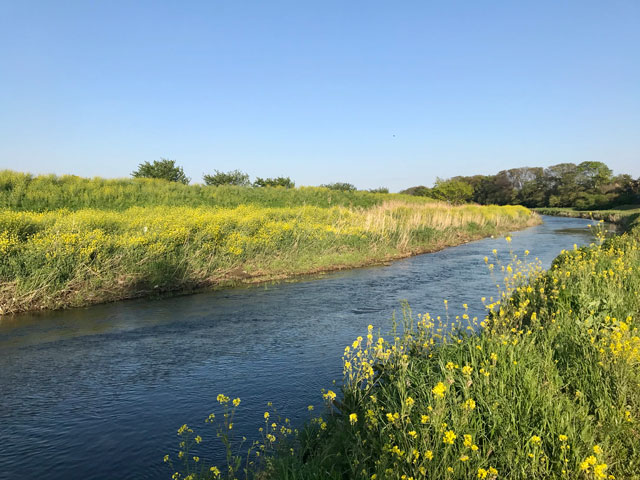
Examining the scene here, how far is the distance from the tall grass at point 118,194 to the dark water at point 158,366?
14.5m

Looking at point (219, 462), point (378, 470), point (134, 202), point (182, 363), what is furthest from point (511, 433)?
point (134, 202)

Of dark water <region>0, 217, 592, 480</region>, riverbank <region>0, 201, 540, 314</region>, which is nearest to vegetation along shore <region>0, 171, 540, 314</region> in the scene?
riverbank <region>0, 201, 540, 314</region>

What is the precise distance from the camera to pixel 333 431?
4367mm

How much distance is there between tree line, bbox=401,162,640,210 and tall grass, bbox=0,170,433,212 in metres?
51.2

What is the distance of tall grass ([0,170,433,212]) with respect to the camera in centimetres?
2322

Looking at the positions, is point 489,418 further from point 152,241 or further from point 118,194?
point 118,194

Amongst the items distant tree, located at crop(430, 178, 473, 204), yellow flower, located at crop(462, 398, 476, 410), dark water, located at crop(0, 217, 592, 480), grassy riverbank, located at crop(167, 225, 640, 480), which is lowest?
dark water, located at crop(0, 217, 592, 480)

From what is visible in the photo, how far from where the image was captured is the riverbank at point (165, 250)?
1198 cm

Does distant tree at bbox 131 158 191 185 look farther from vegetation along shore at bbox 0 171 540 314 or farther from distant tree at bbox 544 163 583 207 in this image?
distant tree at bbox 544 163 583 207

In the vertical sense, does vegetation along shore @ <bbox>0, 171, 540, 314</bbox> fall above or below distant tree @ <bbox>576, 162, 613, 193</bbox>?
below

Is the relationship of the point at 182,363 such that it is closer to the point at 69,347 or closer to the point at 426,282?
the point at 69,347

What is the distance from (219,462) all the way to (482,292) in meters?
10.5

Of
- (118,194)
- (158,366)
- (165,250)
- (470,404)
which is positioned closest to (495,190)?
(118,194)

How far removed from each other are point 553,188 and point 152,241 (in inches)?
3828
